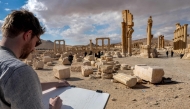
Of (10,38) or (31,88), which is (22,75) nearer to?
(31,88)

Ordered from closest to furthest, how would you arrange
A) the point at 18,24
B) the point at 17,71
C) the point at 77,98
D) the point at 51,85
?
the point at 17,71
the point at 18,24
the point at 77,98
the point at 51,85

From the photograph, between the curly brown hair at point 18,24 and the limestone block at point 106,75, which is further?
the limestone block at point 106,75

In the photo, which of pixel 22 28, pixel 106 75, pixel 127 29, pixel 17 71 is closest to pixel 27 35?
pixel 22 28

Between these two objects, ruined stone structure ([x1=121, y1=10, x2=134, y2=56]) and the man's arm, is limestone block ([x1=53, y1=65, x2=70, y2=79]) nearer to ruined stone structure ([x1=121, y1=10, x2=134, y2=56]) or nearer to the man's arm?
the man's arm

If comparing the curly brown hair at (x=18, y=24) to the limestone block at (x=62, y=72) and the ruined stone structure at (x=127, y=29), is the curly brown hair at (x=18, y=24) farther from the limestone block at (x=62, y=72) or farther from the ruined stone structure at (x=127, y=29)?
the ruined stone structure at (x=127, y=29)

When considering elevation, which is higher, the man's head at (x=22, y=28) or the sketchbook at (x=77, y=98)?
the man's head at (x=22, y=28)

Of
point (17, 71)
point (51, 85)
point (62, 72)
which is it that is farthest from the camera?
point (62, 72)

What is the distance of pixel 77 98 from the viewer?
1939mm

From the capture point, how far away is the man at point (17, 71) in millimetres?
854

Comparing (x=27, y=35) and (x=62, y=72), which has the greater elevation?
(x=27, y=35)

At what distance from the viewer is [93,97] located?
6.45 ft

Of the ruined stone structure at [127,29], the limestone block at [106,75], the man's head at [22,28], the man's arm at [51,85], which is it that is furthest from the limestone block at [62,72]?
the ruined stone structure at [127,29]

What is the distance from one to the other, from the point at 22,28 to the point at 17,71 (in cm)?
37

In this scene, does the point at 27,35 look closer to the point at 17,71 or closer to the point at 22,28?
the point at 22,28
